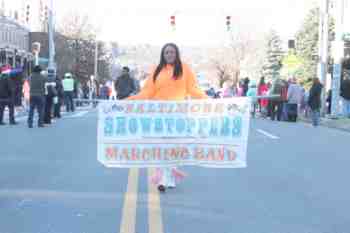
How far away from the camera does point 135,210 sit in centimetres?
758

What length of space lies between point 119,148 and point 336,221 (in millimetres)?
2588

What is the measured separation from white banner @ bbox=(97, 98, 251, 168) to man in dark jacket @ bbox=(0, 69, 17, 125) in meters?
13.1

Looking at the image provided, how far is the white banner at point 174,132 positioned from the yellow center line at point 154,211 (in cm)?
43

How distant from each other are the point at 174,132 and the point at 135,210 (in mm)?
1105

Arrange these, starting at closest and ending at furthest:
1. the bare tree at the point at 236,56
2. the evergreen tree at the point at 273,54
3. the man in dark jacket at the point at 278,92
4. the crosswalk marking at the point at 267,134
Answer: the crosswalk marking at the point at 267,134
the man in dark jacket at the point at 278,92
the evergreen tree at the point at 273,54
the bare tree at the point at 236,56

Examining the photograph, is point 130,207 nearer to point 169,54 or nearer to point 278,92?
point 169,54

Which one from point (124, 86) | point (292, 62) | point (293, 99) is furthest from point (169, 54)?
point (292, 62)

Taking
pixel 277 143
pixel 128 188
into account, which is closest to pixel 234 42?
pixel 277 143

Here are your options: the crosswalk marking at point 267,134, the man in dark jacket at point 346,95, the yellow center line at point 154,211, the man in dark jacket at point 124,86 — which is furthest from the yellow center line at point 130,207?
the man in dark jacket at point 346,95

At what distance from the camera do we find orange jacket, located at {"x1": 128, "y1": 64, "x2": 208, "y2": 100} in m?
8.41

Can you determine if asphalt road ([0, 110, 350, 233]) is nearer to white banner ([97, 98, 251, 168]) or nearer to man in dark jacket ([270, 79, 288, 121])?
white banner ([97, 98, 251, 168])

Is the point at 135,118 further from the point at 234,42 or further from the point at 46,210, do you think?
the point at 234,42

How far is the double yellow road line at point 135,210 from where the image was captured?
22.2 feet

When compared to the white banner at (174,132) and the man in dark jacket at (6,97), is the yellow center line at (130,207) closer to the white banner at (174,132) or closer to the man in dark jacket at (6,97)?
the white banner at (174,132)
